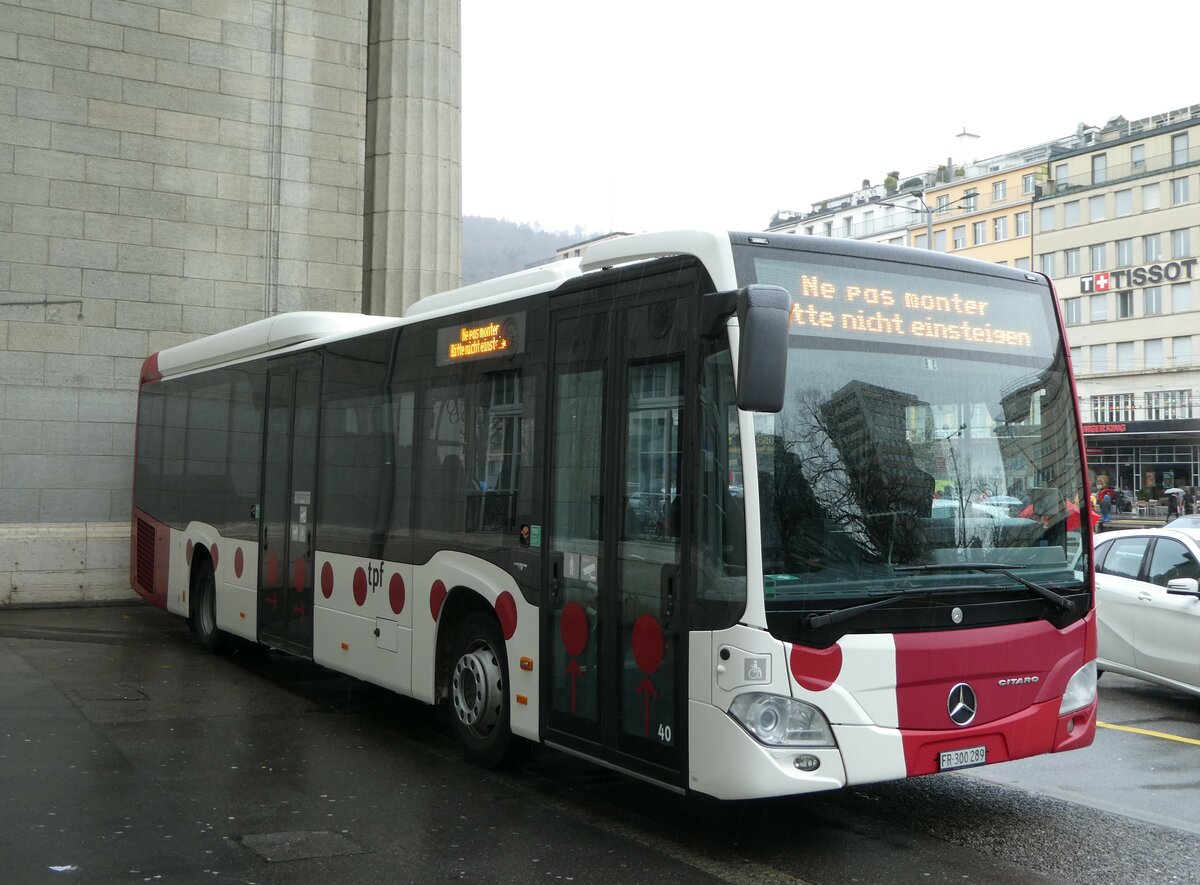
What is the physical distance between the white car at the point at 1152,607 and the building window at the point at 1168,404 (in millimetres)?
59525

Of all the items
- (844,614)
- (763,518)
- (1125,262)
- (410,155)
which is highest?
(1125,262)

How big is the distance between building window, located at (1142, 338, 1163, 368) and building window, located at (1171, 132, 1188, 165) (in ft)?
31.4

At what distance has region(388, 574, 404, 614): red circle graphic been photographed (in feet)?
28.1

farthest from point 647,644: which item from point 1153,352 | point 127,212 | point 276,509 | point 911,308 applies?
point 1153,352

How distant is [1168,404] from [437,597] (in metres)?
66.5

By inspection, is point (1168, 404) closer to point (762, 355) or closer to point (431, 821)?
→ point (431, 821)

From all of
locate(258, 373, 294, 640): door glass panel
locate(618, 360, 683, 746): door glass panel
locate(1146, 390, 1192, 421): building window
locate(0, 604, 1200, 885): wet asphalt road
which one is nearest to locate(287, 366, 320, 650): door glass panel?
locate(258, 373, 294, 640): door glass panel

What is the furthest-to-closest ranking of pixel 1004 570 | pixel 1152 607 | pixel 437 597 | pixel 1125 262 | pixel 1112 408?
pixel 1125 262, pixel 1112 408, pixel 1152 607, pixel 437 597, pixel 1004 570

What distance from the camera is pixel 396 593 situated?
28.3 feet

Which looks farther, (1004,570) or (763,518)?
Result: (1004,570)

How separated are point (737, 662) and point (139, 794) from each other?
11.7 ft

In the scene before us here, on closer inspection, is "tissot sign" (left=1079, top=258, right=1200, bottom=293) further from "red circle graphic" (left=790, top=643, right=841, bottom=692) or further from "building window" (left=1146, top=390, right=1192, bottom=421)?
"red circle graphic" (left=790, top=643, right=841, bottom=692)

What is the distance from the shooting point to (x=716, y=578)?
18.7 feet

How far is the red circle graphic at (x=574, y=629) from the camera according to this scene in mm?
6617
